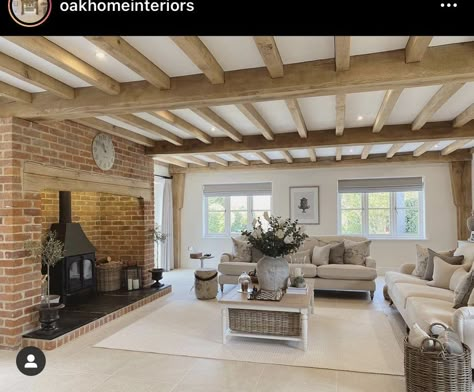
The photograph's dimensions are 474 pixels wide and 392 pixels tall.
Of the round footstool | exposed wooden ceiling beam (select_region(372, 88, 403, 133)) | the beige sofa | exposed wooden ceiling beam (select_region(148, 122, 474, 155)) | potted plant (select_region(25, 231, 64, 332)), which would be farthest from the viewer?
the round footstool

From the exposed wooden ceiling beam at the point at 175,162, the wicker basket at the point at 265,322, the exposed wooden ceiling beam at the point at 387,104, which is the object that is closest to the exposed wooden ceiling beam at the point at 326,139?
the exposed wooden ceiling beam at the point at 387,104

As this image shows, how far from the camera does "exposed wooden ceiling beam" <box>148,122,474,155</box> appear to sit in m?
4.57

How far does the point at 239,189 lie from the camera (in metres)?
8.17

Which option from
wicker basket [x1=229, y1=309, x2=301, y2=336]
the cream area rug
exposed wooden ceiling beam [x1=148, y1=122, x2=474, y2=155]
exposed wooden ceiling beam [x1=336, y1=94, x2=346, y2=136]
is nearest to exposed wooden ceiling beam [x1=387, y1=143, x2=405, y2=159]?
exposed wooden ceiling beam [x1=148, y1=122, x2=474, y2=155]

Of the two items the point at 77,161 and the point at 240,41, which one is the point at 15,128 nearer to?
the point at 77,161

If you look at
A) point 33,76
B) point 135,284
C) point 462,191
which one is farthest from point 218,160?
point 462,191

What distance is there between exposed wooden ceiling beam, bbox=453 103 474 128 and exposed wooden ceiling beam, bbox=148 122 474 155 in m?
0.16

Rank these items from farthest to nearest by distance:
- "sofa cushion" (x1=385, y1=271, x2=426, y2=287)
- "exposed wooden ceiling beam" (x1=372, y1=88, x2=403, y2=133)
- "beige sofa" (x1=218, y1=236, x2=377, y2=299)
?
"beige sofa" (x1=218, y1=236, x2=377, y2=299)
"sofa cushion" (x1=385, y1=271, x2=426, y2=287)
"exposed wooden ceiling beam" (x1=372, y1=88, x2=403, y2=133)

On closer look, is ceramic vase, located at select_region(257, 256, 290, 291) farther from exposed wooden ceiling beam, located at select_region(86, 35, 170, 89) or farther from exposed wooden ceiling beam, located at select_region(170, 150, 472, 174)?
exposed wooden ceiling beam, located at select_region(170, 150, 472, 174)

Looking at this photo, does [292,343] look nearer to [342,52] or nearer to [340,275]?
[340,275]

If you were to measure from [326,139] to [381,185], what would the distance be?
301 centimetres

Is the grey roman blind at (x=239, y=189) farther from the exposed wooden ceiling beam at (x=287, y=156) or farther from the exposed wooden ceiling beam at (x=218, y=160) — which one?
the exposed wooden ceiling beam at (x=287, y=156)

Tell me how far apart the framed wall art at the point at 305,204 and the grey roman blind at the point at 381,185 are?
585 mm
